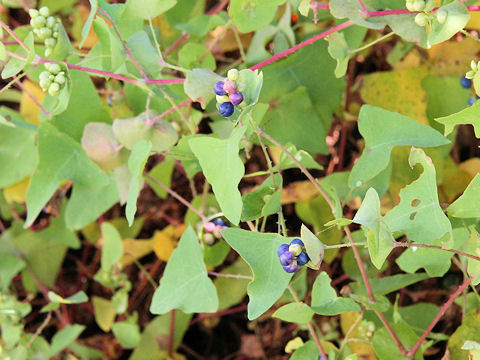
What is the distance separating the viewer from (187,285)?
0.80 m

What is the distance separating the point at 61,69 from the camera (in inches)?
30.4

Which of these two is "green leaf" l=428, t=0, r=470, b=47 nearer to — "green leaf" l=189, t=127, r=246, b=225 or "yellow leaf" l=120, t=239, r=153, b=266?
"green leaf" l=189, t=127, r=246, b=225

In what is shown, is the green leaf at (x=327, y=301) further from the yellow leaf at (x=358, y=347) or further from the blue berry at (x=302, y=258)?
the yellow leaf at (x=358, y=347)

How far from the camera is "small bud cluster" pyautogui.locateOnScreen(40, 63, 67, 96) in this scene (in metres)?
0.74

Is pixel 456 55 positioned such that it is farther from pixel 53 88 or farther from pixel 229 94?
pixel 53 88

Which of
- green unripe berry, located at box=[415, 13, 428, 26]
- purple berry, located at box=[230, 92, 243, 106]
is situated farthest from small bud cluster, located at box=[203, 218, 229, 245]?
green unripe berry, located at box=[415, 13, 428, 26]

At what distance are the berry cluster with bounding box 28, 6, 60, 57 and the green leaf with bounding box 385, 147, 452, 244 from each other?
0.46m

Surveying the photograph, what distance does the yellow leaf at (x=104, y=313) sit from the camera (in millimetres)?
1224

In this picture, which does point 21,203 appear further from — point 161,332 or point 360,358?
point 360,358

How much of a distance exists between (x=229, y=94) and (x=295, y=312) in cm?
28

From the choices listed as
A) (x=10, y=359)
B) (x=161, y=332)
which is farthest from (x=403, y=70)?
(x=10, y=359)

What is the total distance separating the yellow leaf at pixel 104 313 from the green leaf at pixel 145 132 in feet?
1.57

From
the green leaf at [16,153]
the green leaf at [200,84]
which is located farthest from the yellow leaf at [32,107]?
the green leaf at [200,84]

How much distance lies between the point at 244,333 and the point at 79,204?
460 mm
